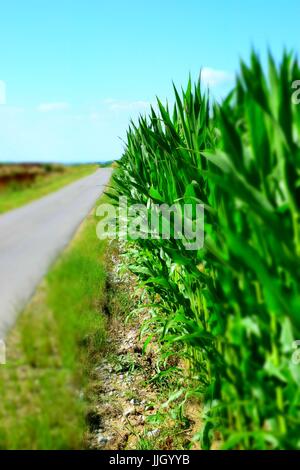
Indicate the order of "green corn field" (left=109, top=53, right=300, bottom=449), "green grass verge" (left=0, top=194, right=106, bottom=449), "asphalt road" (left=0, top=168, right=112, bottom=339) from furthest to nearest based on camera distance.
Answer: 1. "asphalt road" (left=0, top=168, right=112, bottom=339)
2. "green grass verge" (left=0, top=194, right=106, bottom=449)
3. "green corn field" (left=109, top=53, right=300, bottom=449)

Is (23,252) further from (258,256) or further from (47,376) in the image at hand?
(258,256)

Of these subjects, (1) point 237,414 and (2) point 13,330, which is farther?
(2) point 13,330

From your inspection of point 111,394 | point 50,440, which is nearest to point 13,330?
point 50,440

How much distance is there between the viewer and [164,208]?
2297mm

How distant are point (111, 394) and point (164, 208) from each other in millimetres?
956

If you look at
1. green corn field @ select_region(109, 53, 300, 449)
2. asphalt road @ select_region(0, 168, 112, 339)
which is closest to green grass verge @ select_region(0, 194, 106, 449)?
asphalt road @ select_region(0, 168, 112, 339)

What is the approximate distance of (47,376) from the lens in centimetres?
194

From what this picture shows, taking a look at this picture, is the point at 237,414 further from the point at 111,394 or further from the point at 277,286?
the point at 111,394

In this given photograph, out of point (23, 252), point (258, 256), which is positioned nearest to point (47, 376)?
point (258, 256)

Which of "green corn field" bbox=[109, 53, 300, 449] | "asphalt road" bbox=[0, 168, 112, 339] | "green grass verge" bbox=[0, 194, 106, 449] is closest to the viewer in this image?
"green corn field" bbox=[109, 53, 300, 449]

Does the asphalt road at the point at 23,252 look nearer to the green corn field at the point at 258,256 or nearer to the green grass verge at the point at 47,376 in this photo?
the green grass verge at the point at 47,376

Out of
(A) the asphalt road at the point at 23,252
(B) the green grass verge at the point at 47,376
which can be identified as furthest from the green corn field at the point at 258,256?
(A) the asphalt road at the point at 23,252

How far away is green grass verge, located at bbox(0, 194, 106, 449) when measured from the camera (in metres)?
1.79

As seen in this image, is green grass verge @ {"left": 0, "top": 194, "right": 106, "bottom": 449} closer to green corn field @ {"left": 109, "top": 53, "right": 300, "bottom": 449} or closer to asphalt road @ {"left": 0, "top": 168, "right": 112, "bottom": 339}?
asphalt road @ {"left": 0, "top": 168, "right": 112, "bottom": 339}
